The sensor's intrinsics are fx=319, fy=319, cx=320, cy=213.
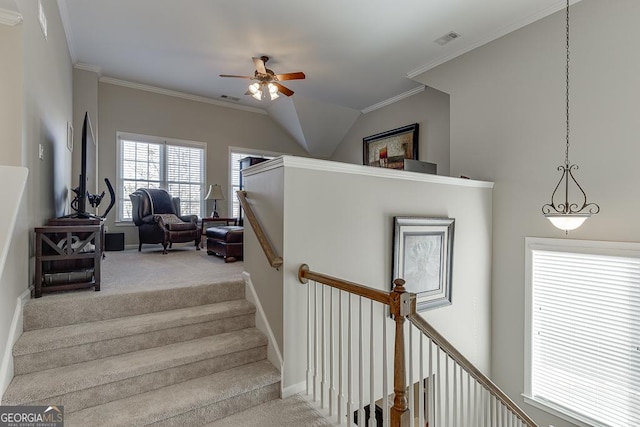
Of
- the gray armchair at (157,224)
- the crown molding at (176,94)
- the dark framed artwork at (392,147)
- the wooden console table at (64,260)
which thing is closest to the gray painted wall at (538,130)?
the dark framed artwork at (392,147)

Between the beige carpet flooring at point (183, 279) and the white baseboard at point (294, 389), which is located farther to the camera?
the white baseboard at point (294, 389)

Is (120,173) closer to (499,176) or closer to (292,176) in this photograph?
(292,176)

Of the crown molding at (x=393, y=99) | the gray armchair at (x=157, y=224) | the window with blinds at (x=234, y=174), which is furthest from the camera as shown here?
the window with blinds at (x=234, y=174)

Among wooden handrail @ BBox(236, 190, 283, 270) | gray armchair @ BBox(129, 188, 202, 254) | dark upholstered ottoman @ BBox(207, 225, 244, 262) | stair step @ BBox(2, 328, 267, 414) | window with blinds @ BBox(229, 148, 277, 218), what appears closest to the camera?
stair step @ BBox(2, 328, 267, 414)

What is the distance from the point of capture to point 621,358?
3.14 meters

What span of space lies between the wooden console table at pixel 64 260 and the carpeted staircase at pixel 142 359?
0.15m

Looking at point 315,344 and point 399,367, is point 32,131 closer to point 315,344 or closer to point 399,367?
point 315,344

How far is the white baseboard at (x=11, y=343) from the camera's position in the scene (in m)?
1.82

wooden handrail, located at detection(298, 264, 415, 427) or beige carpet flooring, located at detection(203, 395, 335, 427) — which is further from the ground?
wooden handrail, located at detection(298, 264, 415, 427)

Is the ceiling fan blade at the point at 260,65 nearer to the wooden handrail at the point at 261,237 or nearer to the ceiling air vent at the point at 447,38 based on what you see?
the wooden handrail at the point at 261,237

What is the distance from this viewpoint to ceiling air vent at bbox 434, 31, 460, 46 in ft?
13.2

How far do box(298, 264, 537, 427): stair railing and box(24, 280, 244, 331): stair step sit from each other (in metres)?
0.95

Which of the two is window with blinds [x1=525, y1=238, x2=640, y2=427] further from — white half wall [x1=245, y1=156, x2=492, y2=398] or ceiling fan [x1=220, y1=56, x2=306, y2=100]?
ceiling fan [x1=220, y1=56, x2=306, y2=100]

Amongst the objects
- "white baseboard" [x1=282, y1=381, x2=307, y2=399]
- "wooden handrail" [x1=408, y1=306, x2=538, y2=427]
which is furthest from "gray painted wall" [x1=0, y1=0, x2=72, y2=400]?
"wooden handrail" [x1=408, y1=306, x2=538, y2=427]
